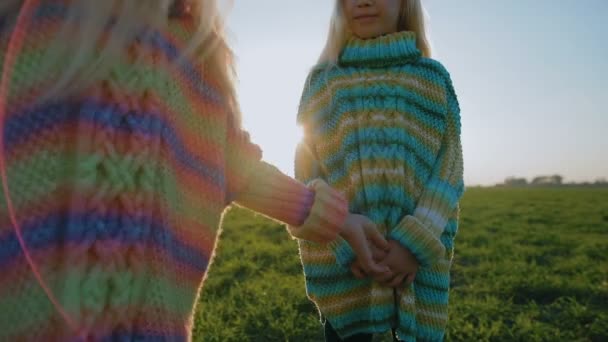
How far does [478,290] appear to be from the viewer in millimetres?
5281

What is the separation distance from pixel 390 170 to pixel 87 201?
1432mm

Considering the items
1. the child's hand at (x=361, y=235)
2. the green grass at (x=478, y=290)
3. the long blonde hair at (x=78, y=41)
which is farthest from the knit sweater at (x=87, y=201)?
the green grass at (x=478, y=290)

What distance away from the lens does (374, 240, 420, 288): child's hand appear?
2082 mm

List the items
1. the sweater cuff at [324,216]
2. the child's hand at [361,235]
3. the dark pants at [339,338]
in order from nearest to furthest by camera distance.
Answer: the sweater cuff at [324,216]
the child's hand at [361,235]
the dark pants at [339,338]

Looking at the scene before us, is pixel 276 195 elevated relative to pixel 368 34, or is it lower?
lower

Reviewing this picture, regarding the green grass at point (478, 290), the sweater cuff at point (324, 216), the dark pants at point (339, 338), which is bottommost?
the green grass at point (478, 290)

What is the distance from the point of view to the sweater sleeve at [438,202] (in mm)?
2088

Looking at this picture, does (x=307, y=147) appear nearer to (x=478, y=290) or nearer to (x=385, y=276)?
(x=385, y=276)

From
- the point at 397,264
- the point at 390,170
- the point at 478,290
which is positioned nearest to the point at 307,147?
the point at 390,170

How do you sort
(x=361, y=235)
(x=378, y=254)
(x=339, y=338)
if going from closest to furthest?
(x=361, y=235)
(x=378, y=254)
(x=339, y=338)

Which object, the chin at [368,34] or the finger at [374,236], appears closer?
the finger at [374,236]

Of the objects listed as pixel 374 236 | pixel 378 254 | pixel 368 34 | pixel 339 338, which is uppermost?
pixel 368 34

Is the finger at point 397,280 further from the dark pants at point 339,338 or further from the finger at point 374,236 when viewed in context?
the dark pants at point 339,338

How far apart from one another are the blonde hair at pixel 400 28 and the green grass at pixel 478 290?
2208 mm
